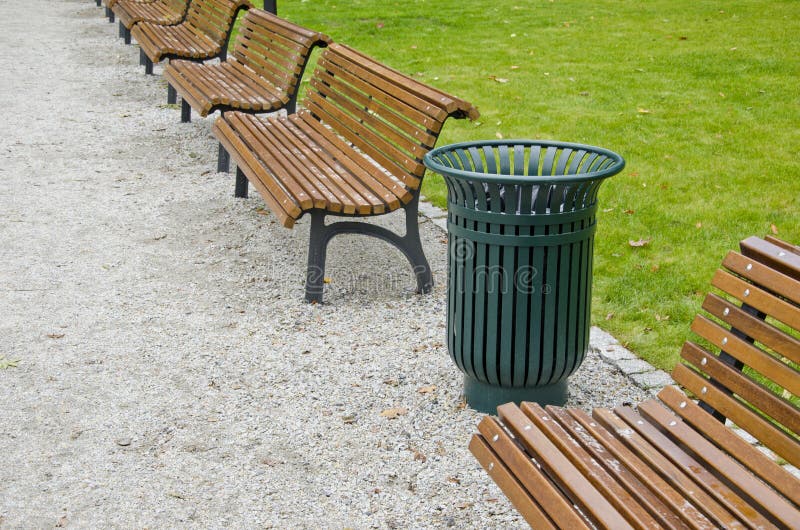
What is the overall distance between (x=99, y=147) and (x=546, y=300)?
6134 mm

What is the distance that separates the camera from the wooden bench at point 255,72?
7531mm

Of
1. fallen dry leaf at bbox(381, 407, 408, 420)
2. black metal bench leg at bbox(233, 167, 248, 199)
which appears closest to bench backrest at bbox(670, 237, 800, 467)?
fallen dry leaf at bbox(381, 407, 408, 420)

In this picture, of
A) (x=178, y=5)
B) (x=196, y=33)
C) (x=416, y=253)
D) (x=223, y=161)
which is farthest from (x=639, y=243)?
(x=178, y=5)

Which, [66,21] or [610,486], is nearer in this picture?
[610,486]

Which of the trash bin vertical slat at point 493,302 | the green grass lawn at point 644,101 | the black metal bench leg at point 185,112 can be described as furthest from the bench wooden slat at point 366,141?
the black metal bench leg at point 185,112

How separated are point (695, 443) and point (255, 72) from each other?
6481 millimetres

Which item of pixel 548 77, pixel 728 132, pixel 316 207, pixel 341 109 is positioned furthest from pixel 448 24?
pixel 316 207

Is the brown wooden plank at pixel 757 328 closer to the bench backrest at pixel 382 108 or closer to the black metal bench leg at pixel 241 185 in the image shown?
the bench backrest at pixel 382 108

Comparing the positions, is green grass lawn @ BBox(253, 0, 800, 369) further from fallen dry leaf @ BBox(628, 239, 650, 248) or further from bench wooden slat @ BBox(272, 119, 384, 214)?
bench wooden slat @ BBox(272, 119, 384, 214)

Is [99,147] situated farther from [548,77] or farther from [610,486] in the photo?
[610,486]

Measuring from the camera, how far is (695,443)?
2.94 m

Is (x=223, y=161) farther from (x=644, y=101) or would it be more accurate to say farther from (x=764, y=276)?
(x=764, y=276)

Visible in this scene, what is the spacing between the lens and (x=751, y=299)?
2.93m

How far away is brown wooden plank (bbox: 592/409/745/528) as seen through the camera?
2.62 m
